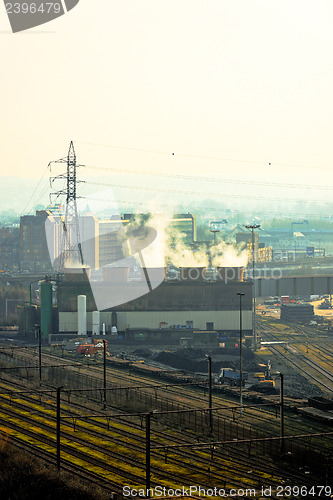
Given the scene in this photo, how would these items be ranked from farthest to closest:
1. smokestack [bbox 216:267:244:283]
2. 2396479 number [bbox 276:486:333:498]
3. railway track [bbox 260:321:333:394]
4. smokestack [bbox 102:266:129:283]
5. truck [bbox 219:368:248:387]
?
smokestack [bbox 102:266:129:283]
smokestack [bbox 216:267:244:283]
railway track [bbox 260:321:333:394]
truck [bbox 219:368:248:387]
2396479 number [bbox 276:486:333:498]

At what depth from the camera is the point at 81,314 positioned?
3526 inches

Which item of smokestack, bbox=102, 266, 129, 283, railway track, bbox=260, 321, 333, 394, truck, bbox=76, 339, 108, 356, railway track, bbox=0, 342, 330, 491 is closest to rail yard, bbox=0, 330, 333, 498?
railway track, bbox=0, 342, 330, 491

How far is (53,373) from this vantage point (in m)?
68.4

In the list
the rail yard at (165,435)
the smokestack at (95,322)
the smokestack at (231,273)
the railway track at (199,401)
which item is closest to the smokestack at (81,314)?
the smokestack at (95,322)

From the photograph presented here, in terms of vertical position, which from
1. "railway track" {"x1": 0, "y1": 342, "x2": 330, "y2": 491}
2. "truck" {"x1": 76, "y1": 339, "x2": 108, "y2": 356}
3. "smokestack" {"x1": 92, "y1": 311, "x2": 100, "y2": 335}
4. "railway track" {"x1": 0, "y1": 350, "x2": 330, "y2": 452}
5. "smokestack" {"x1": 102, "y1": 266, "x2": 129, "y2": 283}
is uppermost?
"smokestack" {"x1": 102, "y1": 266, "x2": 129, "y2": 283}

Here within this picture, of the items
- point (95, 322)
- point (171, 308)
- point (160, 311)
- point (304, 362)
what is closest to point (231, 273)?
point (171, 308)

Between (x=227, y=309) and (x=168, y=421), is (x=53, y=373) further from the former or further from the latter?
(x=227, y=309)

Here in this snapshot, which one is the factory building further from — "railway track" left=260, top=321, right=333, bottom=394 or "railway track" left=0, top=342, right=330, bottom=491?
"railway track" left=0, top=342, right=330, bottom=491

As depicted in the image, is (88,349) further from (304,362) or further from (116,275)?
(304,362)

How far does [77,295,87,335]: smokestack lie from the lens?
89.1 m

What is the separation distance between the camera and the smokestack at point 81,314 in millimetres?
89125

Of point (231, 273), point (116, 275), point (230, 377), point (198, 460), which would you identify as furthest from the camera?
point (116, 275)

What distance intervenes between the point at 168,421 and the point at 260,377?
846 inches

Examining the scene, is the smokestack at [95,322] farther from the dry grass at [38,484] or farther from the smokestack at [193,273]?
the dry grass at [38,484]
